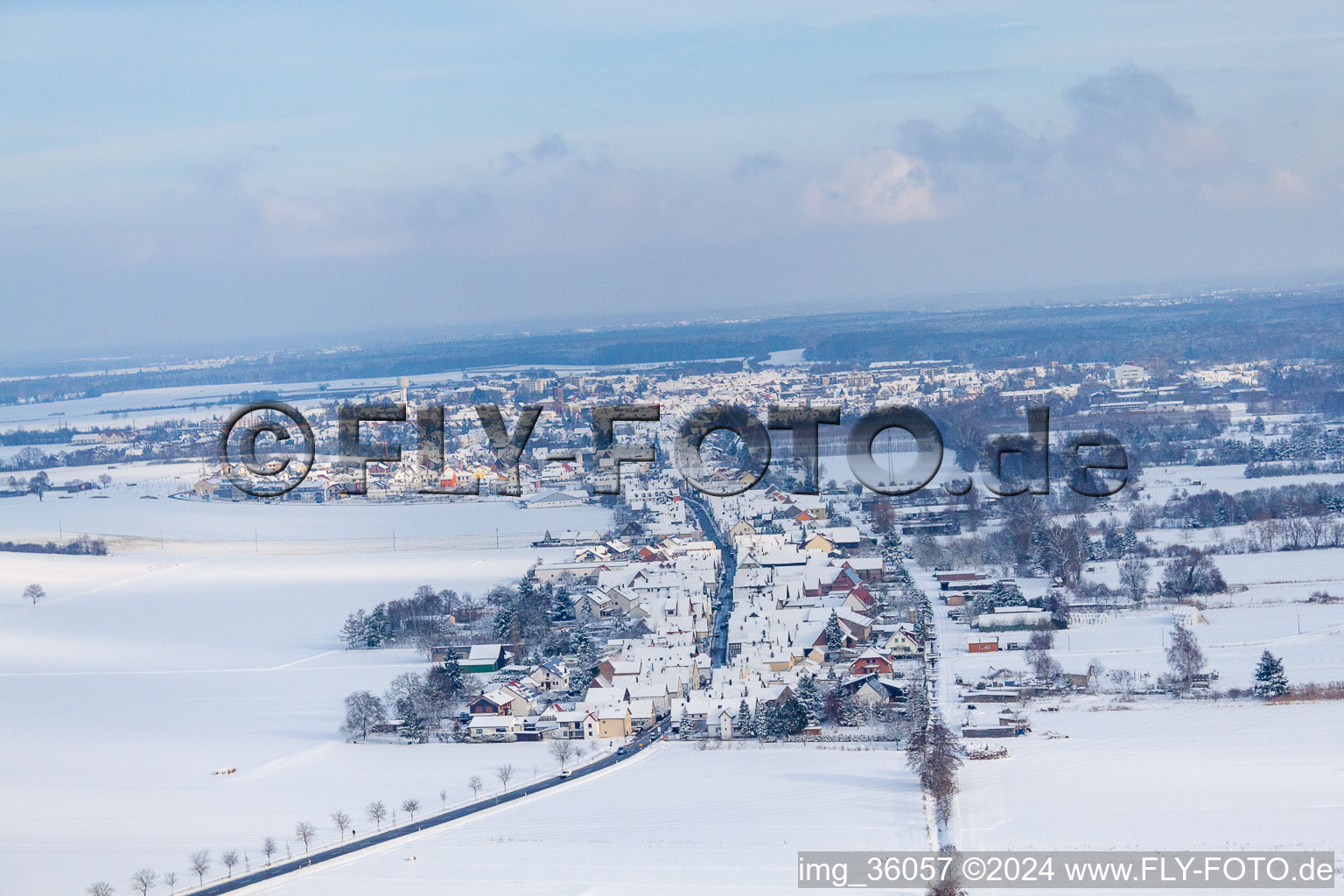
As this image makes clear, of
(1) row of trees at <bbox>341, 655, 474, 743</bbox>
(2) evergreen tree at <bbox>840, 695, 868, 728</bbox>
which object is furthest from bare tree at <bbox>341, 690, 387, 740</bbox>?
(2) evergreen tree at <bbox>840, 695, 868, 728</bbox>

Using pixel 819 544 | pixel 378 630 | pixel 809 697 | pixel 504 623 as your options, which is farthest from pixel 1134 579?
pixel 378 630

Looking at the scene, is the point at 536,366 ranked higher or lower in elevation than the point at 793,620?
higher

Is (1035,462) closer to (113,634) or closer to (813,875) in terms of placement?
(113,634)

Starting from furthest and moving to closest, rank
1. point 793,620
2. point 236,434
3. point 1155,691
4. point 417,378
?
point 417,378, point 236,434, point 793,620, point 1155,691

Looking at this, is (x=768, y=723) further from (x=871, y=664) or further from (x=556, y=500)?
(x=556, y=500)

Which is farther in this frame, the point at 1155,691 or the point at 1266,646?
the point at 1266,646

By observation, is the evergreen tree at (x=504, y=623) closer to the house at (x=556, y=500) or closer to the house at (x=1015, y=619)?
the house at (x=1015, y=619)

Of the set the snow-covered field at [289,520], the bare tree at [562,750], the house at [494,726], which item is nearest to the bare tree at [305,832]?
the bare tree at [562,750]

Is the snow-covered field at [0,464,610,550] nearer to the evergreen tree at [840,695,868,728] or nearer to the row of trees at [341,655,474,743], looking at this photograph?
the row of trees at [341,655,474,743]

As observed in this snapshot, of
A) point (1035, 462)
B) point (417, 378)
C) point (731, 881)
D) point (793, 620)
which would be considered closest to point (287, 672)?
point (793, 620)
